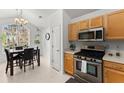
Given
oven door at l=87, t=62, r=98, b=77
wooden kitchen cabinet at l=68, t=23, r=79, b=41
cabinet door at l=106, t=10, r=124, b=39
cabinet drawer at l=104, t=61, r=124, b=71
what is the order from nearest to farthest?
1. cabinet drawer at l=104, t=61, r=124, b=71
2. cabinet door at l=106, t=10, r=124, b=39
3. oven door at l=87, t=62, r=98, b=77
4. wooden kitchen cabinet at l=68, t=23, r=79, b=41

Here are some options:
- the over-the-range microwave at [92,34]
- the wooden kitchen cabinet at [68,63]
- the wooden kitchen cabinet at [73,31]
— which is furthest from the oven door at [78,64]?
the wooden kitchen cabinet at [73,31]

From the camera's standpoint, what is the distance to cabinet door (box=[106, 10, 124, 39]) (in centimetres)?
304

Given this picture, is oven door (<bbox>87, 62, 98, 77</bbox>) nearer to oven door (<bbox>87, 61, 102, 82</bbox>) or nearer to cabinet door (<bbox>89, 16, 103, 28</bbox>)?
oven door (<bbox>87, 61, 102, 82</bbox>)

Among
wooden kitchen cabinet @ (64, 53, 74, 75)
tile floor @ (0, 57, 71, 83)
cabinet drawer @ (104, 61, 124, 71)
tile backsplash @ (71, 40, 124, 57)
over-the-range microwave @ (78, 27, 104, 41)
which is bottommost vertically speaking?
tile floor @ (0, 57, 71, 83)

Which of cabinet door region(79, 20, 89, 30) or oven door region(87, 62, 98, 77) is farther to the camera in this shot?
cabinet door region(79, 20, 89, 30)

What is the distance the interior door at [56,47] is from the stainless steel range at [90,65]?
4.17ft

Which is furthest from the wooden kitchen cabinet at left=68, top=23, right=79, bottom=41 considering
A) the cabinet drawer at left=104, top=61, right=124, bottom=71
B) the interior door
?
the cabinet drawer at left=104, top=61, right=124, bottom=71

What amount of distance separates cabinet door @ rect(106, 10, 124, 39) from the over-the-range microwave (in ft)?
0.53

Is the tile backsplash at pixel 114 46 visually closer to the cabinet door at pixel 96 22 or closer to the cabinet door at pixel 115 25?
the cabinet door at pixel 115 25

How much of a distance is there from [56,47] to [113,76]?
307cm

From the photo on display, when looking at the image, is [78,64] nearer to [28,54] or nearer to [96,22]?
[96,22]

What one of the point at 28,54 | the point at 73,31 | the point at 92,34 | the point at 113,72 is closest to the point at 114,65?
the point at 113,72

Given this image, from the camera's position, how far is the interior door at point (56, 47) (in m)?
5.32
